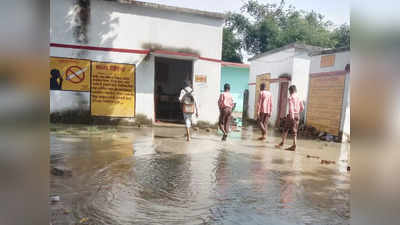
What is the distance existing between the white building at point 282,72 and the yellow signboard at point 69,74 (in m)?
7.72

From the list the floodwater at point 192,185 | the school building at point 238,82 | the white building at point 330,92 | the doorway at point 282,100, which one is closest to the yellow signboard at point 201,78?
the floodwater at point 192,185

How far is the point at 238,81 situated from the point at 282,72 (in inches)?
127

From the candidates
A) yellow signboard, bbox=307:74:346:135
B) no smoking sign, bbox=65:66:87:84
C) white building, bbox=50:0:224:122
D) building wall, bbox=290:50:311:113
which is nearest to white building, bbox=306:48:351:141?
yellow signboard, bbox=307:74:346:135

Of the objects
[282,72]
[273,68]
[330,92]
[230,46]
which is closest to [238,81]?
[230,46]

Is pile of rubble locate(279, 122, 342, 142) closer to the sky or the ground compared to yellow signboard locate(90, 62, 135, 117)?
closer to the ground

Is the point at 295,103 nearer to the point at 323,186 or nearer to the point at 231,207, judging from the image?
the point at 323,186

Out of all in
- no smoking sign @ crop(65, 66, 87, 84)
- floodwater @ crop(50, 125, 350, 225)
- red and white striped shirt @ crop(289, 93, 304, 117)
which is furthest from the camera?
no smoking sign @ crop(65, 66, 87, 84)

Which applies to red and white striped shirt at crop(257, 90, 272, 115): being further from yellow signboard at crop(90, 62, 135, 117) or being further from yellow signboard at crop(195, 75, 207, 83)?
yellow signboard at crop(90, 62, 135, 117)

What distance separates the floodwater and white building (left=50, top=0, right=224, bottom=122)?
128 inches

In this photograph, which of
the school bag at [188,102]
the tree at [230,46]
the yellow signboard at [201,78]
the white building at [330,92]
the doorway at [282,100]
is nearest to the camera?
the school bag at [188,102]

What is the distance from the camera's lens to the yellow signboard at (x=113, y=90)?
29.0ft

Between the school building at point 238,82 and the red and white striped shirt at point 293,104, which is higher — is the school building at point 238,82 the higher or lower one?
the higher one

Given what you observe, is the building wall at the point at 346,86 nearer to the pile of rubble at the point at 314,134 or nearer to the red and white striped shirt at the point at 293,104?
the pile of rubble at the point at 314,134

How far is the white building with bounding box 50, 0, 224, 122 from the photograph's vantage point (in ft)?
28.2
